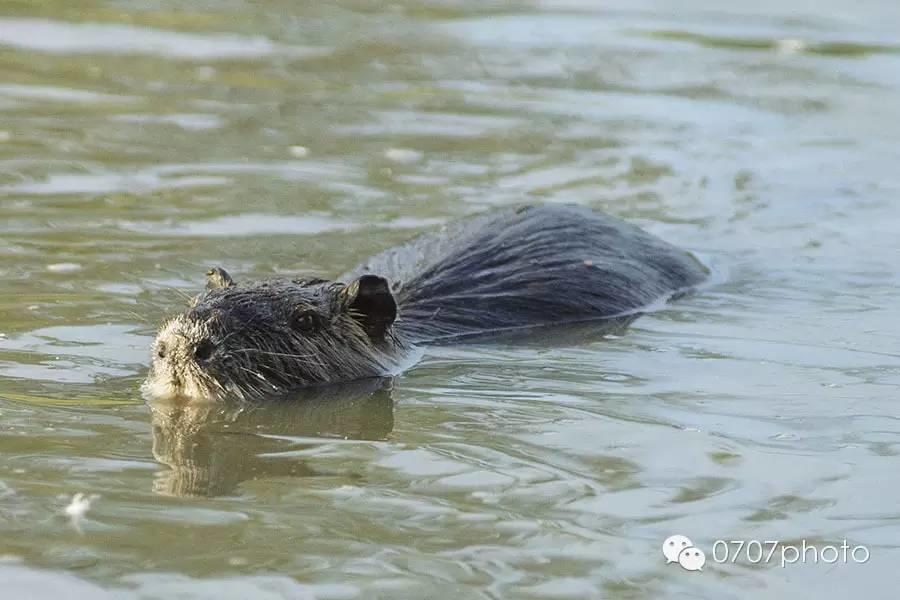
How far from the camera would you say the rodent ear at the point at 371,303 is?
244 inches

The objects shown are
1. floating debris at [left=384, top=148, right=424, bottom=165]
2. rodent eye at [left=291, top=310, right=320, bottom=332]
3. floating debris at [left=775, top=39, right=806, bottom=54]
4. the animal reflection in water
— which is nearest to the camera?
the animal reflection in water

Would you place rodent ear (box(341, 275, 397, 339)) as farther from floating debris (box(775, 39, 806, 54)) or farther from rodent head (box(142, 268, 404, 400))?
floating debris (box(775, 39, 806, 54))

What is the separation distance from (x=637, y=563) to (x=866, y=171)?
21.6ft

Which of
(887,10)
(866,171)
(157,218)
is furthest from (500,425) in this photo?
(887,10)

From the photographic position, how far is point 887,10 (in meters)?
14.8

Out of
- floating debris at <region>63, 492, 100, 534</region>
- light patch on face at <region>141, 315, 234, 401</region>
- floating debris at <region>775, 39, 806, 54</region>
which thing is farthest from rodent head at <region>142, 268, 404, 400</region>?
floating debris at <region>775, 39, 806, 54</region>

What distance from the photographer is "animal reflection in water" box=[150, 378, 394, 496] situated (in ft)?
16.2

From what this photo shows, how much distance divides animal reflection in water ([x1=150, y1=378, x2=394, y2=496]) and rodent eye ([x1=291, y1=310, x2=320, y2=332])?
9.0 inches

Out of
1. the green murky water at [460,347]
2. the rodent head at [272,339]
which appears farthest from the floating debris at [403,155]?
the rodent head at [272,339]

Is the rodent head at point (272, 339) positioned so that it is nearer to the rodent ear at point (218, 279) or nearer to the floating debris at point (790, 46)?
the rodent ear at point (218, 279)

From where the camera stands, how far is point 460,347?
6.72 meters

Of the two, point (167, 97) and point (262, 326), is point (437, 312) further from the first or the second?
point (167, 97)

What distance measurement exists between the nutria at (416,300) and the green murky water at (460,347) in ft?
0.56

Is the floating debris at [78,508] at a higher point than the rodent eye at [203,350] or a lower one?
lower
